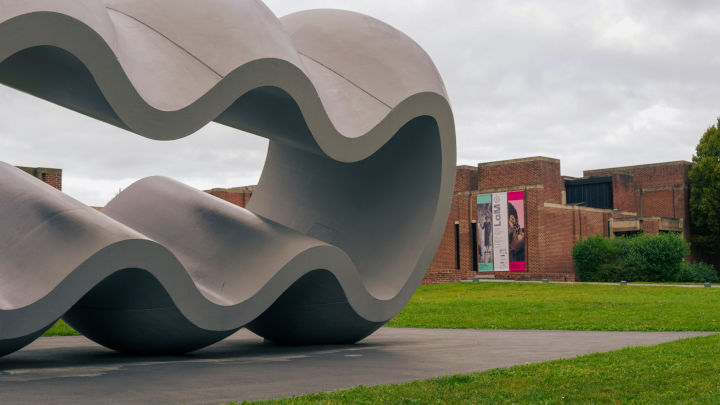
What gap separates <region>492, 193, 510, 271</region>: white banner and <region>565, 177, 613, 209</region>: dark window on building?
1304 cm

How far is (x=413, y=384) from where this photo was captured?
25.6 ft

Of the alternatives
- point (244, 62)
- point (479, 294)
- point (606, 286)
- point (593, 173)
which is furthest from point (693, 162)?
point (244, 62)

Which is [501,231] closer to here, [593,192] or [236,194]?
[593,192]

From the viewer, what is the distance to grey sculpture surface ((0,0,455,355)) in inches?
369

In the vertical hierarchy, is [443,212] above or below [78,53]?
below

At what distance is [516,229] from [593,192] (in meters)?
14.9

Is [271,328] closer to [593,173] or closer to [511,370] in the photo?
[511,370]

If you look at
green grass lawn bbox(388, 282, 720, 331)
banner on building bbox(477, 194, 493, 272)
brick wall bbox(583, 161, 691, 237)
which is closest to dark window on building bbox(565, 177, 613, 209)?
brick wall bbox(583, 161, 691, 237)

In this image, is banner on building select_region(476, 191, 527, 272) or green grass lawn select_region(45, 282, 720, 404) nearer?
green grass lawn select_region(45, 282, 720, 404)

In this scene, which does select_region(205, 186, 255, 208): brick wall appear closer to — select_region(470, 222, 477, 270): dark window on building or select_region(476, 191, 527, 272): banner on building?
select_region(470, 222, 477, 270): dark window on building

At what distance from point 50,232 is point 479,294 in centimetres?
2803

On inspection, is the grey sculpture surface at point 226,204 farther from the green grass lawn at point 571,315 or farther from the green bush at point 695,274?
the green bush at point 695,274

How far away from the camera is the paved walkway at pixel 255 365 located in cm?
758

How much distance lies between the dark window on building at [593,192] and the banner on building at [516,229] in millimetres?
13017
